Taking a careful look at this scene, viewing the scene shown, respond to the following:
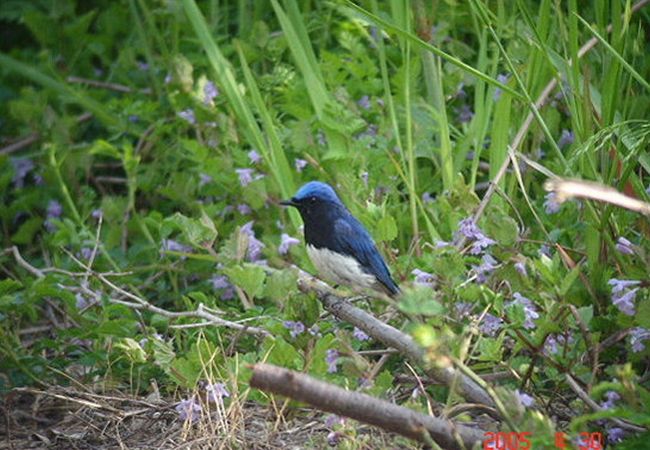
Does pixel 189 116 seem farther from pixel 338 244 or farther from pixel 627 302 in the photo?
pixel 627 302

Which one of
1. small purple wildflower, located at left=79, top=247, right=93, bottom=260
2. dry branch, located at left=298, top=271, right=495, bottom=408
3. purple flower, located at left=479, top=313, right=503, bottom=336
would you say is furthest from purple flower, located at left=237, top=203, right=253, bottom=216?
purple flower, located at left=479, top=313, right=503, bottom=336

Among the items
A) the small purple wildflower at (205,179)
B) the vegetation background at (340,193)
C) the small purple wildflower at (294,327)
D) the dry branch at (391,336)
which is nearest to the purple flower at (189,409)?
the vegetation background at (340,193)

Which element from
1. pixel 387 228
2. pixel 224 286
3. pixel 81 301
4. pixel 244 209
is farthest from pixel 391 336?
pixel 244 209

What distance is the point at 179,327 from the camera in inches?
136

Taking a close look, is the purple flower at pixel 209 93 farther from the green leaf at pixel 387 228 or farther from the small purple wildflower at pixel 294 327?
the small purple wildflower at pixel 294 327

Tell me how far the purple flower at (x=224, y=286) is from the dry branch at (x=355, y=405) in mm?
1614

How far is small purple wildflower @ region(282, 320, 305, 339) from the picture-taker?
10.7 ft

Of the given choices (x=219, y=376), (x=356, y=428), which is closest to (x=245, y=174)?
(x=219, y=376)

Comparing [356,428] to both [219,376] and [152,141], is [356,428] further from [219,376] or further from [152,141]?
[152,141]

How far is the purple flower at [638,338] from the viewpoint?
9.68 feet

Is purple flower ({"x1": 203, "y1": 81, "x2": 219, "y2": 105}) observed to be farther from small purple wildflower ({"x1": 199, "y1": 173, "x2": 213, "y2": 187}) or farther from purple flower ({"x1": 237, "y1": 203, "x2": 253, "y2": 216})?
purple flower ({"x1": 237, "y1": 203, "x2": 253, "y2": 216})

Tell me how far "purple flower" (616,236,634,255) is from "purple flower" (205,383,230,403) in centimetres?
107

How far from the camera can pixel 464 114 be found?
4777mm
